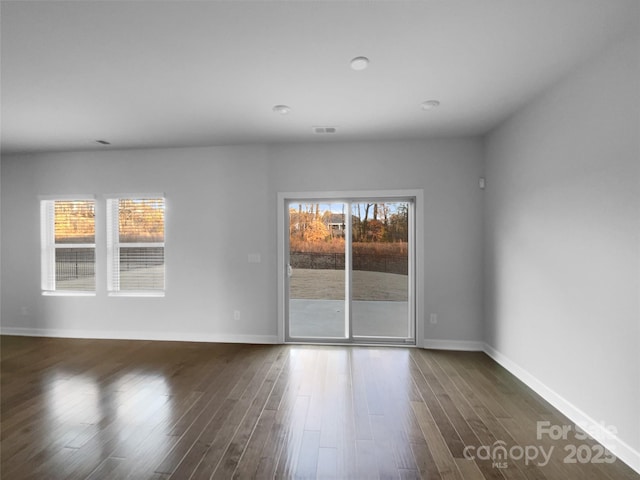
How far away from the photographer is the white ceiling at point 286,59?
1610 millimetres

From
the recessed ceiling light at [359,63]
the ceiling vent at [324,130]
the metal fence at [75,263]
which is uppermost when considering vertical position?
the ceiling vent at [324,130]

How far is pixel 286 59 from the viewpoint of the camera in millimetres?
2033

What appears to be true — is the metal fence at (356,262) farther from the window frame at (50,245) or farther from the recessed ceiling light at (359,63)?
the window frame at (50,245)

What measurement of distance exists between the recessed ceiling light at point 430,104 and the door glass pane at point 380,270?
4.38ft

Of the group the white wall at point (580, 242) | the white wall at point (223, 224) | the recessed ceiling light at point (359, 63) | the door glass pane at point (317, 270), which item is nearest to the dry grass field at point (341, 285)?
the door glass pane at point (317, 270)

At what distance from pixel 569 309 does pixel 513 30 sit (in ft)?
6.70

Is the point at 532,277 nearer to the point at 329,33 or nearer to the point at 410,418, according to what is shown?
the point at 410,418

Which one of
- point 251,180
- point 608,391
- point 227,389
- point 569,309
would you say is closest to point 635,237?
point 569,309

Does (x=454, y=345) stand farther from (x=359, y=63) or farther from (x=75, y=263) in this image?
(x=75, y=263)

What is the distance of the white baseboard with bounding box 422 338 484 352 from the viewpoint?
12.0ft

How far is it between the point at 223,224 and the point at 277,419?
2593 millimetres

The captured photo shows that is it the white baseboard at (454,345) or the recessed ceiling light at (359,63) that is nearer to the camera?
the recessed ceiling light at (359,63)

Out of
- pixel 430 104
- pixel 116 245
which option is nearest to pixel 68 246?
pixel 116 245

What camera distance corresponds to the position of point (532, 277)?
2.72 metres
